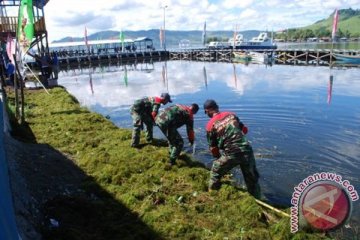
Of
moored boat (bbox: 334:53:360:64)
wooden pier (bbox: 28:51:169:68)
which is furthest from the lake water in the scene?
wooden pier (bbox: 28:51:169:68)

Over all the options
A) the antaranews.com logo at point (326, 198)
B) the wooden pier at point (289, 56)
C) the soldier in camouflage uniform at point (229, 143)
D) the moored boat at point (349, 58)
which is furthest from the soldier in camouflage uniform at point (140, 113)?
the moored boat at point (349, 58)

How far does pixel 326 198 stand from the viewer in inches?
181

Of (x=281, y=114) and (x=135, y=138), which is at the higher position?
(x=135, y=138)

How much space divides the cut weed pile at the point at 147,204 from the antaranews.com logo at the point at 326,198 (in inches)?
41.0

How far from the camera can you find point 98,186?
8164 mm

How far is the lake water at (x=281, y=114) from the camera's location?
10.6 metres

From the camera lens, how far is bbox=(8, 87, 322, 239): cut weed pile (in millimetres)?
6172

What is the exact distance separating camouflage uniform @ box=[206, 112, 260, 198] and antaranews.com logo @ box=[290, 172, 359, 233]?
2330mm

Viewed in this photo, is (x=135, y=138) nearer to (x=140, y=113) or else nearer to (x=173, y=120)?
(x=140, y=113)

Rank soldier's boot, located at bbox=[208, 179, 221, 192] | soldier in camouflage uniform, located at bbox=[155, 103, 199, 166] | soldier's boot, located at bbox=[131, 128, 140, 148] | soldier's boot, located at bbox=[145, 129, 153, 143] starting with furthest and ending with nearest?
soldier's boot, located at bbox=[145, 129, 153, 143], soldier's boot, located at bbox=[131, 128, 140, 148], soldier in camouflage uniform, located at bbox=[155, 103, 199, 166], soldier's boot, located at bbox=[208, 179, 221, 192]

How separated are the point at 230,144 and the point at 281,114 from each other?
36.1 ft

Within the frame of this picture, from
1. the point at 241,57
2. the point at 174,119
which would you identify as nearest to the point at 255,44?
the point at 241,57

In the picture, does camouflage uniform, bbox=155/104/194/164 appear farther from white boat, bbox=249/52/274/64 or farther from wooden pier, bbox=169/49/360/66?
white boat, bbox=249/52/274/64

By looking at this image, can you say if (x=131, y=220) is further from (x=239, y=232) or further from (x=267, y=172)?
(x=267, y=172)
